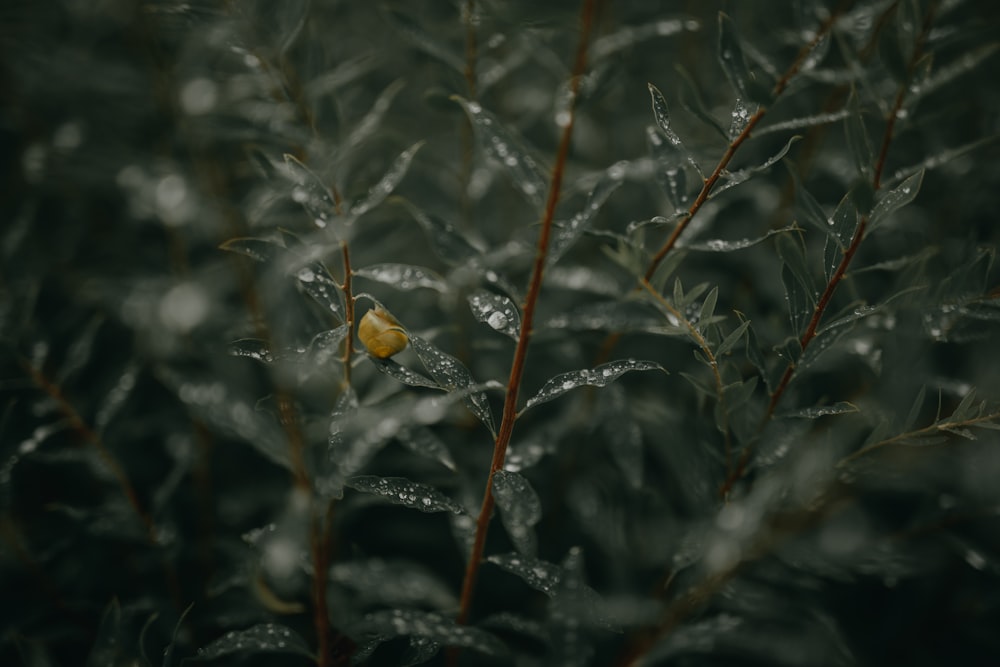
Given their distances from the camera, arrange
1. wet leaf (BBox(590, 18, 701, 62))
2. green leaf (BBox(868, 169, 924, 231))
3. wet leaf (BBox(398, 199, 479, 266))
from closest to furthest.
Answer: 1. green leaf (BBox(868, 169, 924, 231))
2. wet leaf (BBox(398, 199, 479, 266))
3. wet leaf (BBox(590, 18, 701, 62))

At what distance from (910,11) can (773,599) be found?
1.82 feet

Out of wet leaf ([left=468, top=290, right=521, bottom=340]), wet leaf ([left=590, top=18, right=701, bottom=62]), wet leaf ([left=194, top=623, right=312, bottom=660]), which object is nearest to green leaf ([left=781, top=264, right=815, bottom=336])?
wet leaf ([left=468, top=290, right=521, bottom=340])

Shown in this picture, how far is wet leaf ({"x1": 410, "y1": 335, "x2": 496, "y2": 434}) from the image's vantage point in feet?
1.69

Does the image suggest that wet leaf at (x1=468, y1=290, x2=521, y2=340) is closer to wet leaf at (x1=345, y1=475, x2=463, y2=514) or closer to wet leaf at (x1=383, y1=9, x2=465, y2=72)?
wet leaf at (x1=345, y1=475, x2=463, y2=514)

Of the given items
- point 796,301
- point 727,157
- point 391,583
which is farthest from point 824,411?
point 391,583

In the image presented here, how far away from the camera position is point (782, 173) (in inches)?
33.2

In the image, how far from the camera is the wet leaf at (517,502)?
18.6 inches

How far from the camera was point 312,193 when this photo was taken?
497 mm

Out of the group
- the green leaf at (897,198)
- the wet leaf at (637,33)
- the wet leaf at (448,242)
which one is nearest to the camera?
the green leaf at (897,198)

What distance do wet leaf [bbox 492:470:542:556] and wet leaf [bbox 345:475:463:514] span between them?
5cm

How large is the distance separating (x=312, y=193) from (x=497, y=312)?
17cm

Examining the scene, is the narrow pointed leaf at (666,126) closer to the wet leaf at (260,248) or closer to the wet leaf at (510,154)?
the wet leaf at (510,154)

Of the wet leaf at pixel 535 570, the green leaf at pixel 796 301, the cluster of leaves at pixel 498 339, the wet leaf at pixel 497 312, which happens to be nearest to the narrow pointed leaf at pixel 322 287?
the cluster of leaves at pixel 498 339

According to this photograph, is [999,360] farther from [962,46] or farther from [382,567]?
[382,567]
